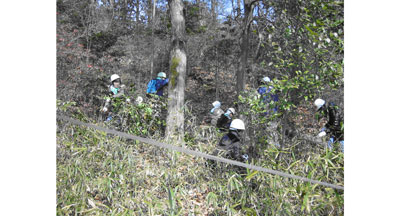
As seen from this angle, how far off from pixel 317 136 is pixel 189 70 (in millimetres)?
6885

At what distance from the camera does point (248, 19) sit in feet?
17.6

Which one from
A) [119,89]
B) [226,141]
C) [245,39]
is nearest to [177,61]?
[119,89]

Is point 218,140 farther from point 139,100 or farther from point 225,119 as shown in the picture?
point 139,100

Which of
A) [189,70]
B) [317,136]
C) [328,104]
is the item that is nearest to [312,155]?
[317,136]

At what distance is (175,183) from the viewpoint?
117 inches

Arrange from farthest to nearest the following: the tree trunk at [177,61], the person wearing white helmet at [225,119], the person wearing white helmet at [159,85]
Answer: the person wearing white helmet at [159,85]
the person wearing white helmet at [225,119]
the tree trunk at [177,61]

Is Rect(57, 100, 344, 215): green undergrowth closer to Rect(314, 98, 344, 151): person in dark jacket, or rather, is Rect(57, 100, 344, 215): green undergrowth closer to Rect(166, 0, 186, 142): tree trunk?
Rect(314, 98, 344, 151): person in dark jacket

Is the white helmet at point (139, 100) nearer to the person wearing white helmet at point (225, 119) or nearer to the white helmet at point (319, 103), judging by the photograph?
the person wearing white helmet at point (225, 119)

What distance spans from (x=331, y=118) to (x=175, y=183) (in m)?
1.95

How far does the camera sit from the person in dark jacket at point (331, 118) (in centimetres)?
328

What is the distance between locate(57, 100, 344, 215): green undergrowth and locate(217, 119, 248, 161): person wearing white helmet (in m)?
0.29

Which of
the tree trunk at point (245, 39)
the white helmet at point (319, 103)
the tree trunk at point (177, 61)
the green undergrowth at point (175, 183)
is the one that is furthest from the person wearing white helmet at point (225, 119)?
the white helmet at point (319, 103)

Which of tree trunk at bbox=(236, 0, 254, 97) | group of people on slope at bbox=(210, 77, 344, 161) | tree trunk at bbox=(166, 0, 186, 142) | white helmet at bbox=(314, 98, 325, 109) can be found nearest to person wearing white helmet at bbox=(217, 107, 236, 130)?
tree trunk at bbox=(236, 0, 254, 97)

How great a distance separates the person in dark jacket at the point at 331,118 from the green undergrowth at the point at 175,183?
1.34ft
